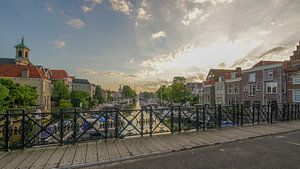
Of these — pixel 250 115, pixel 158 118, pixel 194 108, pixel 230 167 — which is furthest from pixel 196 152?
pixel 250 115

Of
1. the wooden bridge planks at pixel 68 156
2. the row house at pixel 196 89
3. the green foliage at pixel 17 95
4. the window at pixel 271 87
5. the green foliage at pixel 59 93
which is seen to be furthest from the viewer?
the row house at pixel 196 89

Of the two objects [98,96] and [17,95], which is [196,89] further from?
[17,95]

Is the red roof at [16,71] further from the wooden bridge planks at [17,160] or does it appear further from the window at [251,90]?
the window at [251,90]

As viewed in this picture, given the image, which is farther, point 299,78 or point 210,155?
point 299,78

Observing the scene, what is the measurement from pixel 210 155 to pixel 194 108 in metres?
3.92

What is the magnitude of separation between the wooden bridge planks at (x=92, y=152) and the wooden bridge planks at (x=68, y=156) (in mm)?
440

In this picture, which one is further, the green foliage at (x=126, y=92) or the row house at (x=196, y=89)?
the green foliage at (x=126, y=92)

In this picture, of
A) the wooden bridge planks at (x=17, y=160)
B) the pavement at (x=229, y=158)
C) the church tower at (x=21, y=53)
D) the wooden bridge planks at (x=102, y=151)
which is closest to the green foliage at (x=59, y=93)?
the church tower at (x=21, y=53)

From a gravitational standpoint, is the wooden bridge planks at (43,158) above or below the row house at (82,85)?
below

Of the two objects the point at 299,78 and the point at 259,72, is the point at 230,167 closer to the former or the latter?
the point at 299,78

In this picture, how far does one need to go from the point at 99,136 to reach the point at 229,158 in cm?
467

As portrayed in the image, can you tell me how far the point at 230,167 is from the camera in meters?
5.05

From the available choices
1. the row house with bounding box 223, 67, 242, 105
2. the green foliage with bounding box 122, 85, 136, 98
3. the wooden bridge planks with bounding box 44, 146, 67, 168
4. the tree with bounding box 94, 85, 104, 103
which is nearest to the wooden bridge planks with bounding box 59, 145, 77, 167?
the wooden bridge planks with bounding box 44, 146, 67, 168

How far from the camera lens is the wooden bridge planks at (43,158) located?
194 inches
